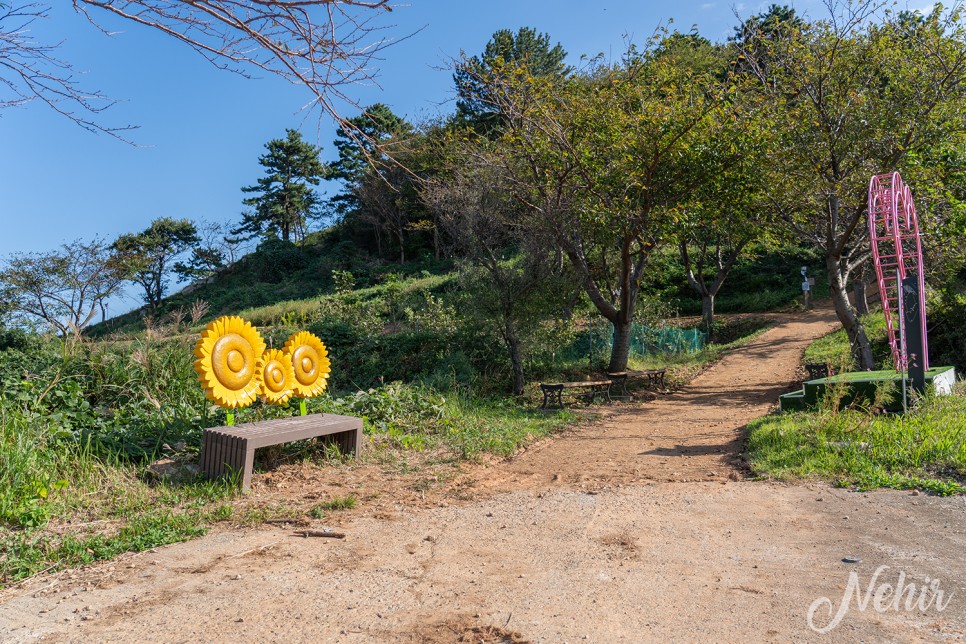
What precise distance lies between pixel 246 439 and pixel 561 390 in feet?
24.8

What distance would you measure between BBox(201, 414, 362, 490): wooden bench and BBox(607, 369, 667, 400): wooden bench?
8077 mm

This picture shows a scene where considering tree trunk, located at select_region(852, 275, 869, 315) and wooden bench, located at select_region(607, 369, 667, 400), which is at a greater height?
tree trunk, located at select_region(852, 275, 869, 315)

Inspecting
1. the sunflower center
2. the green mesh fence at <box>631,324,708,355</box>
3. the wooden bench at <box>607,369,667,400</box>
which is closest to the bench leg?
the sunflower center

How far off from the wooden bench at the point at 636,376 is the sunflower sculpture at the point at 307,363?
7668mm

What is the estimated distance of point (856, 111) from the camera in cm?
1208

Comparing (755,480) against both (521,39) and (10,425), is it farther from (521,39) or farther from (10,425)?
(521,39)

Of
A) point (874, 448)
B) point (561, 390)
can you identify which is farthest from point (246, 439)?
point (561, 390)

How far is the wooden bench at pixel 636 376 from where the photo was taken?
13344mm

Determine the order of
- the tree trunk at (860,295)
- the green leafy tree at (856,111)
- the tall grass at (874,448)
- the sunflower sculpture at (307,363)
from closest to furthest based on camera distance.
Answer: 1. the tall grass at (874,448)
2. the sunflower sculpture at (307,363)
3. the green leafy tree at (856,111)
4. the tree trunk at (860,295)

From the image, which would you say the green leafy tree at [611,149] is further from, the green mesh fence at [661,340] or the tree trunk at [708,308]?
the tree trunk at [708,308]

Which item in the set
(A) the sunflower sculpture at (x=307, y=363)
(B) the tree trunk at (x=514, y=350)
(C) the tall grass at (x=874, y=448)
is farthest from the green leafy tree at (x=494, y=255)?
(C) the tall grass at (x=874, y=448)

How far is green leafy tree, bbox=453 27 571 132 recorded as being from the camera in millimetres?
12828

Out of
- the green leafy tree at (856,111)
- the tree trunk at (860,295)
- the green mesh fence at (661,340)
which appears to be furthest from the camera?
the tree trunk at (860,295)

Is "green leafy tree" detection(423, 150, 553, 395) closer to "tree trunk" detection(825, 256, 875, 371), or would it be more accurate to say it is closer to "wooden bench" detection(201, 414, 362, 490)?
"wooden bench" detection(201, 414, 362, 490)
